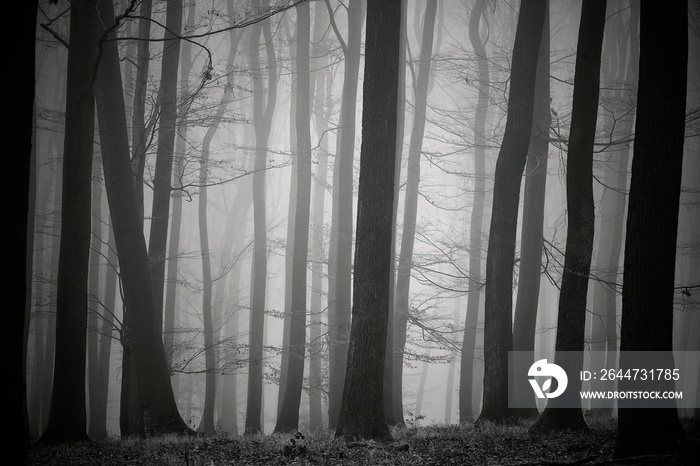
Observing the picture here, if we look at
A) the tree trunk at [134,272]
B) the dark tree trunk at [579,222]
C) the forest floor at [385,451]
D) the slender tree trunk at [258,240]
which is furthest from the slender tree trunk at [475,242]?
the tree trunk at [134,272]

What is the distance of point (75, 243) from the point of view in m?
9.02

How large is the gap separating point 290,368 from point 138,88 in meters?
8.10

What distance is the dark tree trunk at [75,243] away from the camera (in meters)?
8.78

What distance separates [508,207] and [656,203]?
13.5 feet

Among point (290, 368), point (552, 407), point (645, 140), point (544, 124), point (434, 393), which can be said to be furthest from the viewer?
point (434, 393)

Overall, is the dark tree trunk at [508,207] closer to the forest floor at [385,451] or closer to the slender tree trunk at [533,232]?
the forest floor at [385,451]

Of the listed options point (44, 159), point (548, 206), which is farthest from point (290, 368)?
point (548, 206)

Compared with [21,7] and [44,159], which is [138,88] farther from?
[44,159]

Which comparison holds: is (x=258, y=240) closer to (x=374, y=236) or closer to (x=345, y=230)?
(x=345, y=230)

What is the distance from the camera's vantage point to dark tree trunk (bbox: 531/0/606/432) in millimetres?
7961

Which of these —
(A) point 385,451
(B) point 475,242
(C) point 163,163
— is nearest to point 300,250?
(C) point 163,163

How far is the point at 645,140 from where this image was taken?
556 cm

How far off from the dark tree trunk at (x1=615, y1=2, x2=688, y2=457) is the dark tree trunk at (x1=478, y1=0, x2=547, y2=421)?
12.6 ft

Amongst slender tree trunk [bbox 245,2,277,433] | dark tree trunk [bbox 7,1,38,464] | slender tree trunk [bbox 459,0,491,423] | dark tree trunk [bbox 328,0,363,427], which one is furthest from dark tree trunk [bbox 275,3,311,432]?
dark tree trunk [bbox 7,1,38,464]
